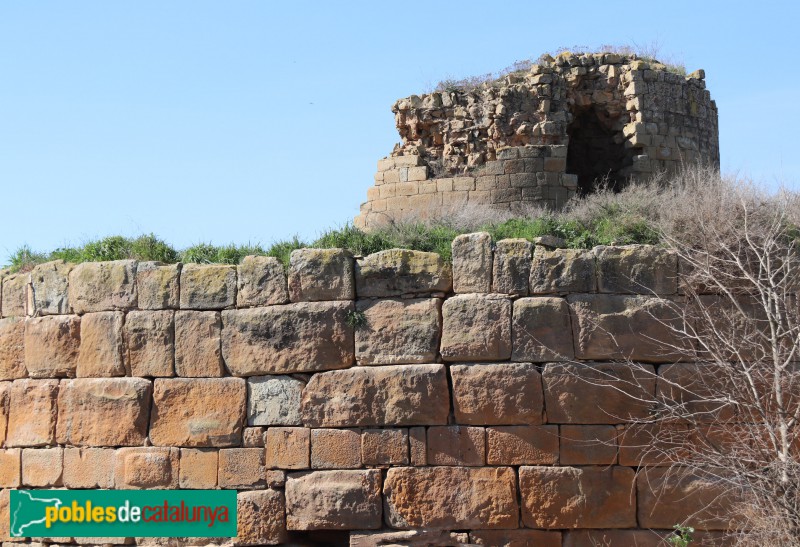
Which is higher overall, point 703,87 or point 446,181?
point 703,87

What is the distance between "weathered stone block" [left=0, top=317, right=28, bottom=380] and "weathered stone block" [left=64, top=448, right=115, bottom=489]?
0.99 m

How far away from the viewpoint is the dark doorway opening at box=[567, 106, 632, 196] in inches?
491

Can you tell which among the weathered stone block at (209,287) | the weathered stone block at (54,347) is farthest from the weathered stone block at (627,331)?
the weathered stone block at (54,347)

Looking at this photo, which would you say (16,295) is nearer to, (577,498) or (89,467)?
(89,467)

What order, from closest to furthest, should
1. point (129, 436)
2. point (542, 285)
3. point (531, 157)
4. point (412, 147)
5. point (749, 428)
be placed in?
point (749, 428) < point (542, 285) < point (129, 436) < point (531, 157) < point (412, 147)

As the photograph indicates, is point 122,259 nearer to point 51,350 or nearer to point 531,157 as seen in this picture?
point 51,350

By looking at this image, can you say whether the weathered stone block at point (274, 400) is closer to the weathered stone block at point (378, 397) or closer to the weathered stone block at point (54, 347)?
the weathered stone block at point (378, 397)

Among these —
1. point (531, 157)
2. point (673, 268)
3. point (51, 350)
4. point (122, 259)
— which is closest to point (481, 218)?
point (531, 157)

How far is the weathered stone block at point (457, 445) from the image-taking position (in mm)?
7793

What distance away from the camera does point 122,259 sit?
29.5ft

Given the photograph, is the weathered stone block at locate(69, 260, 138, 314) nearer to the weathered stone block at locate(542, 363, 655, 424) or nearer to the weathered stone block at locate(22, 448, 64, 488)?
the weathered stone block at locate(22, 448, 64, 488)

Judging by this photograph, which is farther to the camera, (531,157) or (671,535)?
(531,157)

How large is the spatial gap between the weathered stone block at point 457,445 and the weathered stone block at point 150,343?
2.41 metres

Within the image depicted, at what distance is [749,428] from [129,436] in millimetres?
5155
